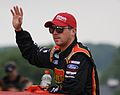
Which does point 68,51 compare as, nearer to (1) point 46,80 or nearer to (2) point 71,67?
(2) point 71,67

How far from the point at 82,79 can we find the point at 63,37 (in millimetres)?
604

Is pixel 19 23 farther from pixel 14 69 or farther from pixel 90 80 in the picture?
pixel 14 69

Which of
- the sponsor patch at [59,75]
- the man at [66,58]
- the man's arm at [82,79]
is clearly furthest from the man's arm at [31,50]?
the man's arm at [82,79]

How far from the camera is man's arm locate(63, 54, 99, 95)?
880 cm

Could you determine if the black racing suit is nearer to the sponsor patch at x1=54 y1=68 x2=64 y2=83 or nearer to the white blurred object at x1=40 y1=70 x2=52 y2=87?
the sponsor patch at x1=54 y1=68 x2=64 y2=83

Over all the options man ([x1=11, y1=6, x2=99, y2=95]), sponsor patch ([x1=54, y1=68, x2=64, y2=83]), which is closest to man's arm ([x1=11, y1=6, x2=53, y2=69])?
man ([x1=11, y1=6, x2=99, y2=95])

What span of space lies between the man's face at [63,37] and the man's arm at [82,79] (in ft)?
0.97


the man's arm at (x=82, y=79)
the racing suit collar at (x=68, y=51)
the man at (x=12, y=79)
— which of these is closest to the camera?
the man's arm at (x=82, y=79)

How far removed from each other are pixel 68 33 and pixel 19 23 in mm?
726

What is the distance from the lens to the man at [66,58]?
29.1 ft

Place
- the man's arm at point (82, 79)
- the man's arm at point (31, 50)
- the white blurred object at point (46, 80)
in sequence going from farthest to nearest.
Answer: the man's arm at point (31, 50), the white blurred object at point (46, 80), the man's arm at point (82, 79)

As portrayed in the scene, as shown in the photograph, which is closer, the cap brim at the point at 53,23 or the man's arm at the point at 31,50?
the cap brim at the point at 53,23

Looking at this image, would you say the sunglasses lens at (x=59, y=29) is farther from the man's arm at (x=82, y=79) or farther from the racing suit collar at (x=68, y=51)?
the man's arm at (x=82, y=79)

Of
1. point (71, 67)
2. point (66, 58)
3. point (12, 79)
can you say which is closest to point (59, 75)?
point (66, 58)
